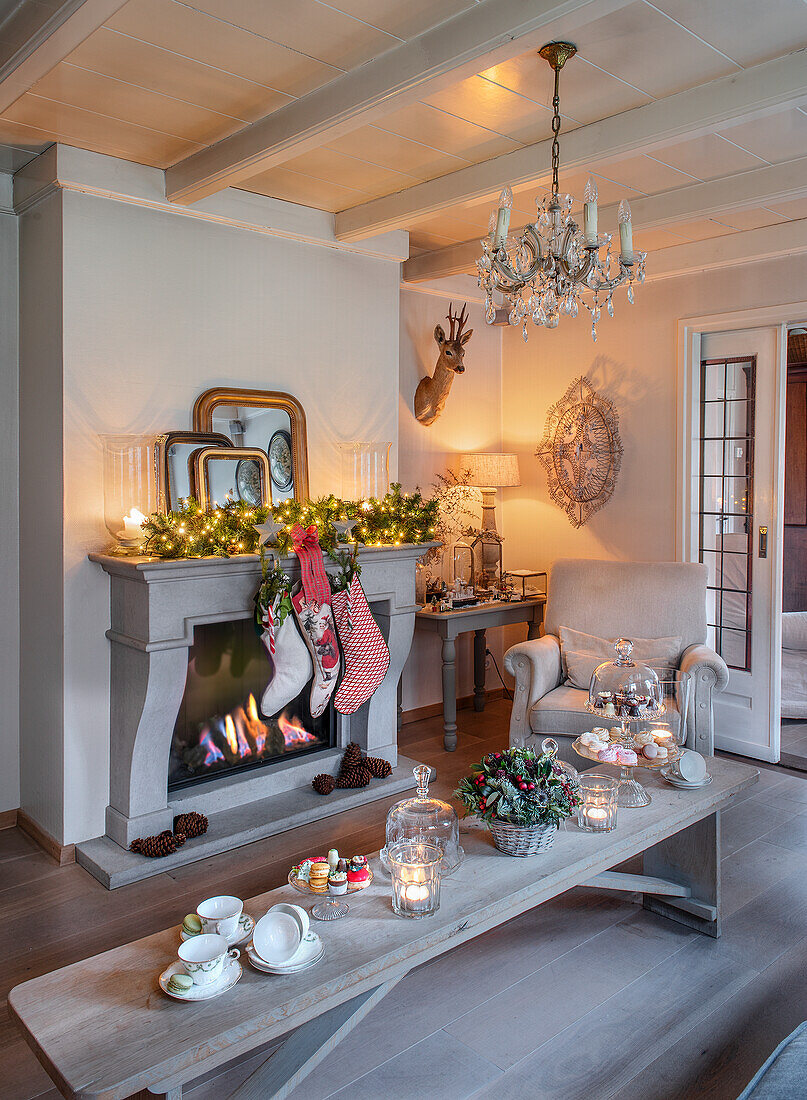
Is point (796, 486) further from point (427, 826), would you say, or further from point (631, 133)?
point (427, 826)

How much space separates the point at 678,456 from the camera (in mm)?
4438

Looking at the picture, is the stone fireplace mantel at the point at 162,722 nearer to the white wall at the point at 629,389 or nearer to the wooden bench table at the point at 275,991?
the wooden bench table at the point at 275,991

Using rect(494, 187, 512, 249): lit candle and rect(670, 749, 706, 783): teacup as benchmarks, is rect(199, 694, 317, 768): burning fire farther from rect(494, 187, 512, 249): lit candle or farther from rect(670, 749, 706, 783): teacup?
rect(494, 187, 512, 249): lit candle

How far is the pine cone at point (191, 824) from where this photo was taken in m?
3.14

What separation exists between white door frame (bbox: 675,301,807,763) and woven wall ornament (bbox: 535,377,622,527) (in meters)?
0.41

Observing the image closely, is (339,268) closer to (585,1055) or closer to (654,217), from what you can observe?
(654,217)

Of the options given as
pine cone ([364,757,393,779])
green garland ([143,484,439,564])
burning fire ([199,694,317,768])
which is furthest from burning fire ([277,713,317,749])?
green garland ([143,484,439,564])

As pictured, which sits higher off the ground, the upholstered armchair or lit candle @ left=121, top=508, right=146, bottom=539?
lit candle @ left=121, top=508, right=146, bottom=539

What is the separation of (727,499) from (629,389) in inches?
32.5

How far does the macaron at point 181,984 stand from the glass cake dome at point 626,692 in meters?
1.68

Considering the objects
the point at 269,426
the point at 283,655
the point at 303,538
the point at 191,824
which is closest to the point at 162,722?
the point at 191,824

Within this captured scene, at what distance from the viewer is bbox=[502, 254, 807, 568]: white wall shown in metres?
4.26

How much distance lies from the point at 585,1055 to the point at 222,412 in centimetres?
259

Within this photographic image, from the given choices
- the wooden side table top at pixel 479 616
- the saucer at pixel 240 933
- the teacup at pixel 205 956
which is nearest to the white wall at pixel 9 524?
the wooden side table top at pixel 479 616
